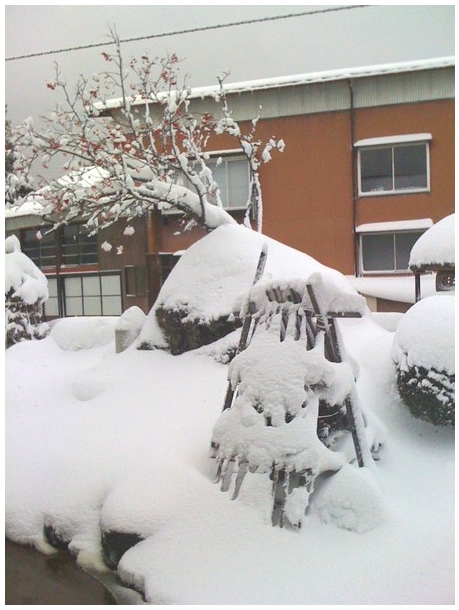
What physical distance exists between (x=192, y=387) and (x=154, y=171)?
105 inches

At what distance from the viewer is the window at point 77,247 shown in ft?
30.1

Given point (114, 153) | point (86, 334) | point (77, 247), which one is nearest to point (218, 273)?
point (114, 153)

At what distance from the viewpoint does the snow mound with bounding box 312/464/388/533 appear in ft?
8.05

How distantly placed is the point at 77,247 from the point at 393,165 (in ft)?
19.4

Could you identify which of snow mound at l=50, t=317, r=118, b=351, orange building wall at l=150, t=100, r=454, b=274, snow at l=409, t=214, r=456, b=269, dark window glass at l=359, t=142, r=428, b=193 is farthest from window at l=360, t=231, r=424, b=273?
snow mound at l=50, t=317, r=118, b=351

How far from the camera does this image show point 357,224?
8070 mm

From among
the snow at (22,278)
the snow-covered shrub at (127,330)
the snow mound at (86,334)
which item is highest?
the snow at (22,278)

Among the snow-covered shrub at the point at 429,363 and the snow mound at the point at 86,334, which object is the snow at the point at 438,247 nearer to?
the snow-covered shrub at the point at 429,363

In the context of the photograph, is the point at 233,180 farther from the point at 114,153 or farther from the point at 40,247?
the point at 40,247

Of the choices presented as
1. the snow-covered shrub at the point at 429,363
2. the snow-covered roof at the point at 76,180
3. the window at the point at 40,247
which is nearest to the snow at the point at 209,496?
the snow-covered shrub at the point at 429,363

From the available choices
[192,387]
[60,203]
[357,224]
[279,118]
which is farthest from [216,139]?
[192,387]

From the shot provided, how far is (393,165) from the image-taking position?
8000mm

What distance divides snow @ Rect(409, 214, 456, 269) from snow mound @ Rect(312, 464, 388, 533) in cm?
230

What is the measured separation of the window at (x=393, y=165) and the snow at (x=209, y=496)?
439 cm
